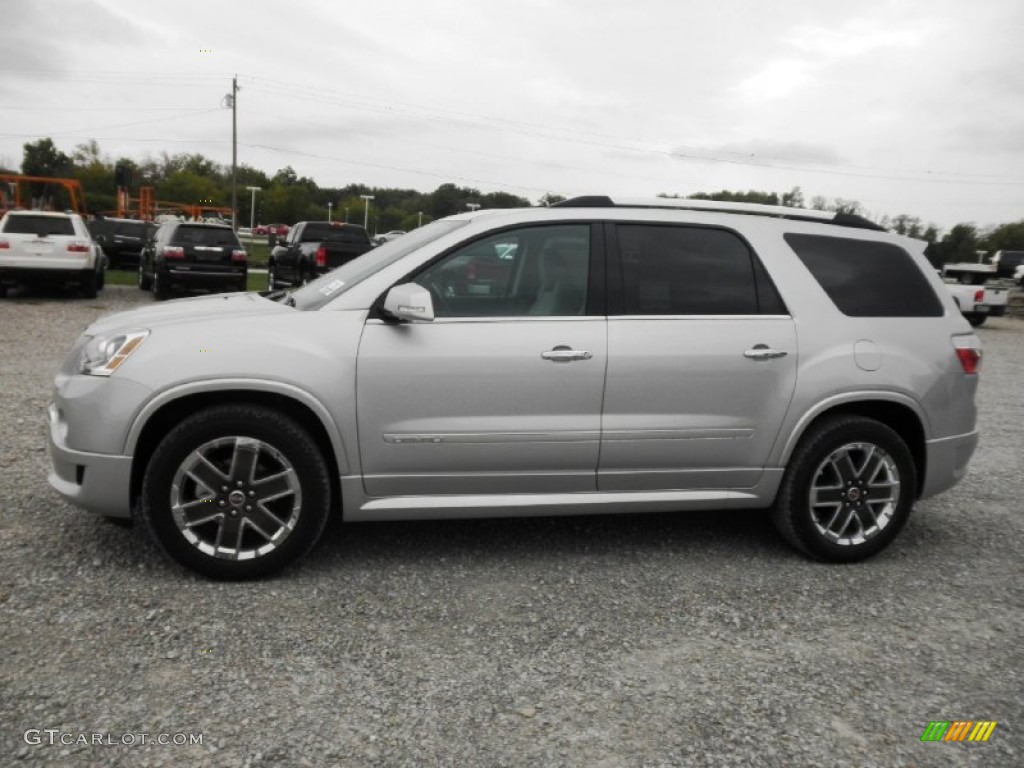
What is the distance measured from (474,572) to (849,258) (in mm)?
2507

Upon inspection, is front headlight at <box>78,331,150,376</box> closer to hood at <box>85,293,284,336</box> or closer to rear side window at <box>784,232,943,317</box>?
hood at <box>85,293,284,336</box>

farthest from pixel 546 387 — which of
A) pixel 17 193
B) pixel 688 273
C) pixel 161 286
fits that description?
pixel 17 193

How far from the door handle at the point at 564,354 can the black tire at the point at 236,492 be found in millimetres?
1115

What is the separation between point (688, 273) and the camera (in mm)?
4176

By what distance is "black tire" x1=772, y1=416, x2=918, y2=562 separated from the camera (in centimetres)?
421

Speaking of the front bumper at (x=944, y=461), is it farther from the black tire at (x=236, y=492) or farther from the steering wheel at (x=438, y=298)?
the black tire at (x=236, y=492)

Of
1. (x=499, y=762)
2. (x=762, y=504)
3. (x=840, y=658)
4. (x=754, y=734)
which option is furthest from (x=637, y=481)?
(x=499, y=762)

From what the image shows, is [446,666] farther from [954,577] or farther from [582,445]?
[954,577]

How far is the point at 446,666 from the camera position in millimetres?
3131

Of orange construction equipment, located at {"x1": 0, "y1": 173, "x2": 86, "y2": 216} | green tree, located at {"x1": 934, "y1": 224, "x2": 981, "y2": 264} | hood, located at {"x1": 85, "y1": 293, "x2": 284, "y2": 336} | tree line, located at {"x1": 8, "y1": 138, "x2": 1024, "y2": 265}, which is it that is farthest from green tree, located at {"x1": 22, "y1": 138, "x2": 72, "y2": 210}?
hood, located at {"x1": 85, "y1": 293, "x2": 284, "y2": 336}

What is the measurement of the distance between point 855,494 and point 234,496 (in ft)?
9.80

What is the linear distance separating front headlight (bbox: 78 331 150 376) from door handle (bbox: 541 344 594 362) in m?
1.77

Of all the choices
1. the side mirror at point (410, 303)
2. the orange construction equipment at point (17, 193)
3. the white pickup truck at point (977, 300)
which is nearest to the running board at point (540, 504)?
the side mirror at point (410, 303)

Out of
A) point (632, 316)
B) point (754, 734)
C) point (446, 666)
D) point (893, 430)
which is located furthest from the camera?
point (893, 430)
